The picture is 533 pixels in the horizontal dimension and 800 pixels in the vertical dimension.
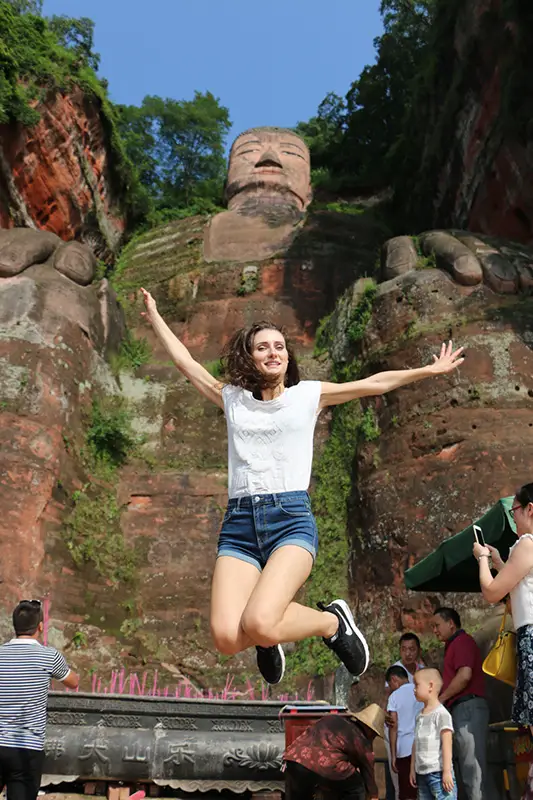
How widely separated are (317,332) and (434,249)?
387 centimetres

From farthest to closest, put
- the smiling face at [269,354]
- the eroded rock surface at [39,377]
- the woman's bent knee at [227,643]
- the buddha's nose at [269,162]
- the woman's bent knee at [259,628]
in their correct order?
the buddha's nose at [269,162], the eroded rock surface at [39,377], the smiling face at [269,354], the woman's bent knee at [227,643], the woman's bent knee at [259,628]

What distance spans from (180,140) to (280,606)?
119ft

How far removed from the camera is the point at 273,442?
→ 152 inches

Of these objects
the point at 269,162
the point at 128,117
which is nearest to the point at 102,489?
the point at 269,162

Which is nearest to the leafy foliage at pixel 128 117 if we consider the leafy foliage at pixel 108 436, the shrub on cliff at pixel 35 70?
the shrub on cliff at pixel 35 70

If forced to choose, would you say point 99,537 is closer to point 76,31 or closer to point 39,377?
point 39,377

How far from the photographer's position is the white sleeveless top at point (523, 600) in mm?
3573

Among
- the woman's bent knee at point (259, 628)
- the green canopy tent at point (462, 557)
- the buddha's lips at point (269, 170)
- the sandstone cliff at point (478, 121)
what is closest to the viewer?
the woman's bent knee at point (259, 628)

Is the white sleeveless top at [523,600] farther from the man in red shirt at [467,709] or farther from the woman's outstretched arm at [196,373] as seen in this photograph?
the man in red shirt at [467,709]

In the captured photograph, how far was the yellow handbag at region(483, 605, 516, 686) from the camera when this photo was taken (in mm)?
4020

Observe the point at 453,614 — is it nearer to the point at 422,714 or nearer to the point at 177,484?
the point at 422,714

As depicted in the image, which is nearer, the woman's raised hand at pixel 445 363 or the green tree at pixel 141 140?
the woman's raised hand at pixel 445 363

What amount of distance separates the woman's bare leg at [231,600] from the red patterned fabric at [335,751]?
0.45 metres

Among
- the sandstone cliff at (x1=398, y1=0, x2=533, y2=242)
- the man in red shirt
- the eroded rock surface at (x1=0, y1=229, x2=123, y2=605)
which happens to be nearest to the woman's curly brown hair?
the man in red shirt
